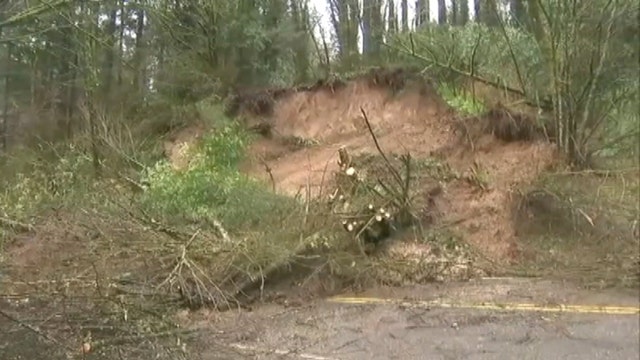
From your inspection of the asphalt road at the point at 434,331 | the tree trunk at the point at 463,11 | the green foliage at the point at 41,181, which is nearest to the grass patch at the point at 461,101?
the tree trunk at the point at 463,11

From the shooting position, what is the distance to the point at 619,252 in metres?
8.59

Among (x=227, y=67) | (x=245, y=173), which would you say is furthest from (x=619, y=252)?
(x=227, y=67)

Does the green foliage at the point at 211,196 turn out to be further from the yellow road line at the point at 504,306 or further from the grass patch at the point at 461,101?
the grass patch at the point at 461,101

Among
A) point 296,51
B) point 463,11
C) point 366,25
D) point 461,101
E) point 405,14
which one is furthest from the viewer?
point 296,51

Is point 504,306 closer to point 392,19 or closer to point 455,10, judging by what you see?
point 392,19

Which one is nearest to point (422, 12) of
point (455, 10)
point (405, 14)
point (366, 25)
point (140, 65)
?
point (405, 14)

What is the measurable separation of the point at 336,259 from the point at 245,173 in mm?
5779

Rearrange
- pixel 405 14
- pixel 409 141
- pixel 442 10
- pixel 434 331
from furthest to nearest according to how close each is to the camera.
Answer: pixel 442 10, pixel 405 14, pixel 409 141, pixel 434 331

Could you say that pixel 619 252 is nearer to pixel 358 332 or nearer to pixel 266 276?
pixel 358 332

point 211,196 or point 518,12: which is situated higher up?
point 518,12

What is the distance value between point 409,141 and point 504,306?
6.17 m

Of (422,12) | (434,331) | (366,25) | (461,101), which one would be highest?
(422,12)

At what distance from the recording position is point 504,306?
809cm

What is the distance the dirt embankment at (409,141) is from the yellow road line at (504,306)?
6.46 ft
